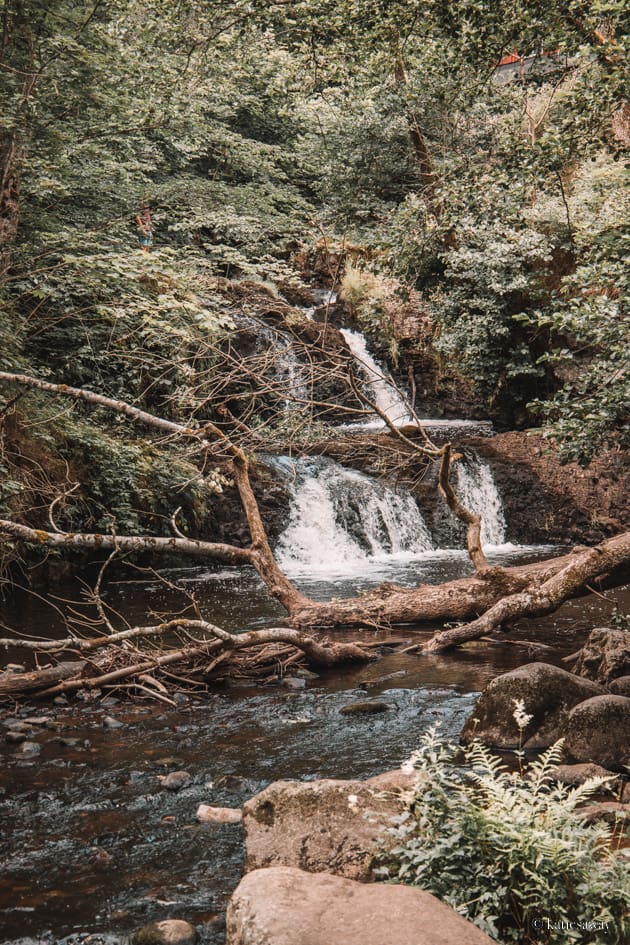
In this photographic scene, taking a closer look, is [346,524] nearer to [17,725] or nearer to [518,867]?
[17,725]

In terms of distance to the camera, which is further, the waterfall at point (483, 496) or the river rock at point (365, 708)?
the waterfall at point (483, 496)

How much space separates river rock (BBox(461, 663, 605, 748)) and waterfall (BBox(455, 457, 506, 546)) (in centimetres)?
1063

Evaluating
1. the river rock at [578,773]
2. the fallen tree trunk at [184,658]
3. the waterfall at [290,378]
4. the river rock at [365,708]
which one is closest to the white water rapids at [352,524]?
the waterfall at [290,378]

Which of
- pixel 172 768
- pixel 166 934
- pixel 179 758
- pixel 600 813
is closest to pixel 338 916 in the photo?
pixel 166 934

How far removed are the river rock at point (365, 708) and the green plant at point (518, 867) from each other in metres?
3.46

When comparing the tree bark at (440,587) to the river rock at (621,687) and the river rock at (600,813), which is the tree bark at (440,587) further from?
the river rock at (600,813)

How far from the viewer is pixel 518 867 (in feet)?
9.02

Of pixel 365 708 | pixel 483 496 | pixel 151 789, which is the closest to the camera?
pixel 151 789

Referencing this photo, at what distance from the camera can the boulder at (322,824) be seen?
11.4ft

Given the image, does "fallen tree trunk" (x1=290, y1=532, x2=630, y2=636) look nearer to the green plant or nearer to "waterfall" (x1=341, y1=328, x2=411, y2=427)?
the green plant

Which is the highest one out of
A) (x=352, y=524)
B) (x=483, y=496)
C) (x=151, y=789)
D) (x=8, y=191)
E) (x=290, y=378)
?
(x=8, y=191)

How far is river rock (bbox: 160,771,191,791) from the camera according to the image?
16.6ft

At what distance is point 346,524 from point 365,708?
8.94m

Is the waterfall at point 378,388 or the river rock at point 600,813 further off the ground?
the waterfall at point 378,388
